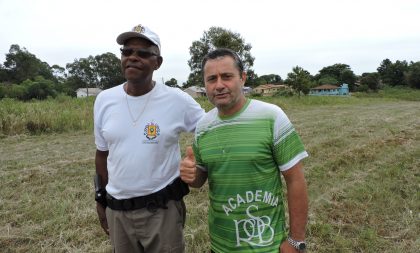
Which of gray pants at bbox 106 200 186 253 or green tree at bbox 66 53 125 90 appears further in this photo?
green tree at bbox 66 53 125 90

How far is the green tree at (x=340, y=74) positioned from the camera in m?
80.2

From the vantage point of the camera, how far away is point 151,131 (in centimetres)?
205

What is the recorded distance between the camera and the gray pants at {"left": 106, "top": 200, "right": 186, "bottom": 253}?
208cm

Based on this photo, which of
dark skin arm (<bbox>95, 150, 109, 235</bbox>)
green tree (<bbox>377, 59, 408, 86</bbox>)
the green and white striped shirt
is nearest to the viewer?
the green and white striped shirt

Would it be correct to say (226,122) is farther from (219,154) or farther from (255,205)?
(255,205)

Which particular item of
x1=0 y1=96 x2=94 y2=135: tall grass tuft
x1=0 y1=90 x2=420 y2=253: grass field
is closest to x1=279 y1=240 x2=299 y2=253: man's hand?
x1=0 y1=90 x2=420 y2=253: grass field

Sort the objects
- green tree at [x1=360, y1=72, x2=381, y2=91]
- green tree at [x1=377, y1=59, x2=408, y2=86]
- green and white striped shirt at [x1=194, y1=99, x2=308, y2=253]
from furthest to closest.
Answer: green tree at [x1=377, y1=59, x2=408, y2=86] < green tree at [x1=360, y1=72, x2=381, y2=91] < green and white striped shirt at [x1=194, y1=99, x2=308, y2=253]

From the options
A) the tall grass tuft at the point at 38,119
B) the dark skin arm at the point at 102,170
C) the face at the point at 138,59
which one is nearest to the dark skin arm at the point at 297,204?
the face at the point at 138,59

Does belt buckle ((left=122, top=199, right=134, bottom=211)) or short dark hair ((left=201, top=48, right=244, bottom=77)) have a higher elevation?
short dark hair ((left=201, top=48, right=244, bottom=77))

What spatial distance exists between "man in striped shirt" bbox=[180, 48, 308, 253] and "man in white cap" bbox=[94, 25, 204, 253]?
12.0 inches

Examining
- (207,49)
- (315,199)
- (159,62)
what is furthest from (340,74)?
(159,62)

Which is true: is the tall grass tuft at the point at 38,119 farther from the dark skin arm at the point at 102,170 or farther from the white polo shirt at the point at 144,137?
the white polo shirt at the point at 144,137

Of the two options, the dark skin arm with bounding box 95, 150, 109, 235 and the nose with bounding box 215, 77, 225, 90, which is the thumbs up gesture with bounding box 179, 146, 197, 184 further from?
the dark skin arm with bounding box 95, 150, 109, 235

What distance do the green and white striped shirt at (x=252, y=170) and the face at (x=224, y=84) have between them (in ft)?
0.17
